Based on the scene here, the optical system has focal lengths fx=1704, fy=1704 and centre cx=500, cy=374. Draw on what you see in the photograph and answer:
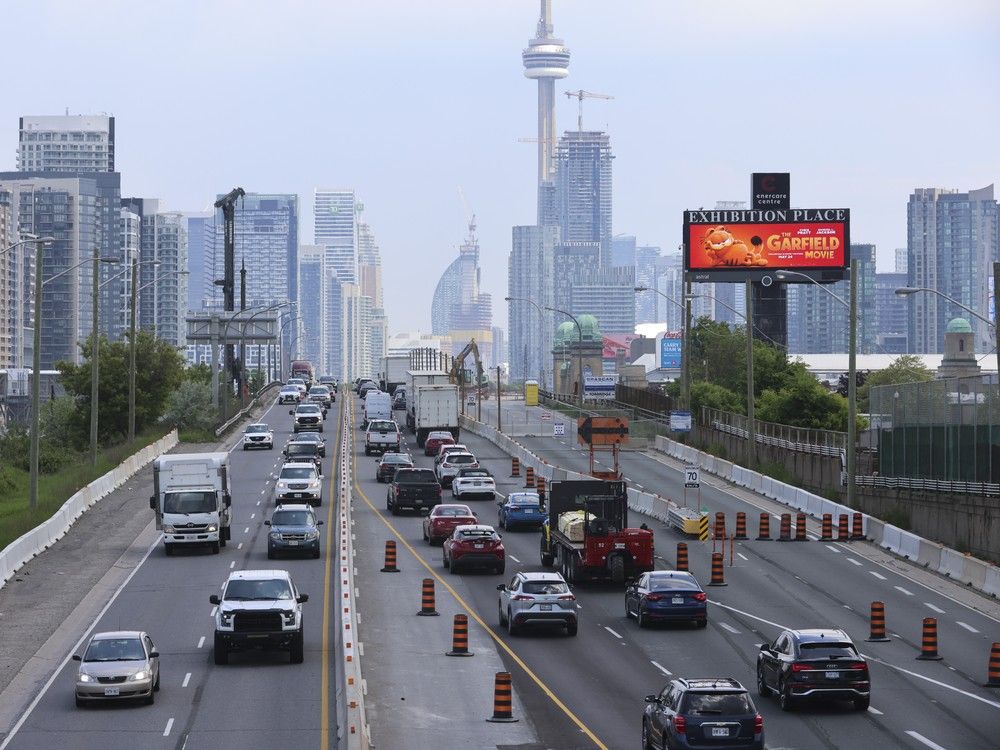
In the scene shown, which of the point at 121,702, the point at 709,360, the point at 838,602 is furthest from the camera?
the point at 709,360

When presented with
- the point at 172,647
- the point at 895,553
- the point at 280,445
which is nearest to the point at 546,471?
the point at 280,445

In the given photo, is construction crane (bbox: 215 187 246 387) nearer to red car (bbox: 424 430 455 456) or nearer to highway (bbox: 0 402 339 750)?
red car (bbox: 424 430 455 456)

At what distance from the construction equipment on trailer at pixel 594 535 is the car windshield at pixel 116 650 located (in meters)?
16.7

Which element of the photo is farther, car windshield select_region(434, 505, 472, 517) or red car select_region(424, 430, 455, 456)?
red car select_region(424, 430, 455, 456)

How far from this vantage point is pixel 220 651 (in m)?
32.8

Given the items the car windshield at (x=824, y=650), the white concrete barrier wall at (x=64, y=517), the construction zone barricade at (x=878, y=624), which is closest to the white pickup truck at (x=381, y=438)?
the white concrete barrier wall at (x=64, y=517)

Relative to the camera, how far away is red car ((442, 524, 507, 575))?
46.2 m

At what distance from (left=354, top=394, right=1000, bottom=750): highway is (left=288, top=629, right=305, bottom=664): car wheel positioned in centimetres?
139

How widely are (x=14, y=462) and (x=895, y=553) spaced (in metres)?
60.1

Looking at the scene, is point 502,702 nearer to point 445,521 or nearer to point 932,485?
point 445,521

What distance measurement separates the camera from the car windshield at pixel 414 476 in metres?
62.2

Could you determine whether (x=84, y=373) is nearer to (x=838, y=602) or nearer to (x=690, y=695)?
(x=838, y=602)

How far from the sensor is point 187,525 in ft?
167

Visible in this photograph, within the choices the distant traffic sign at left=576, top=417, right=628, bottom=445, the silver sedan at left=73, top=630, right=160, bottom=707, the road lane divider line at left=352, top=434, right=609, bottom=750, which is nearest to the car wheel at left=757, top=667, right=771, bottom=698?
the road lane divider line at left=352, top=434, right=609, bottom=750
